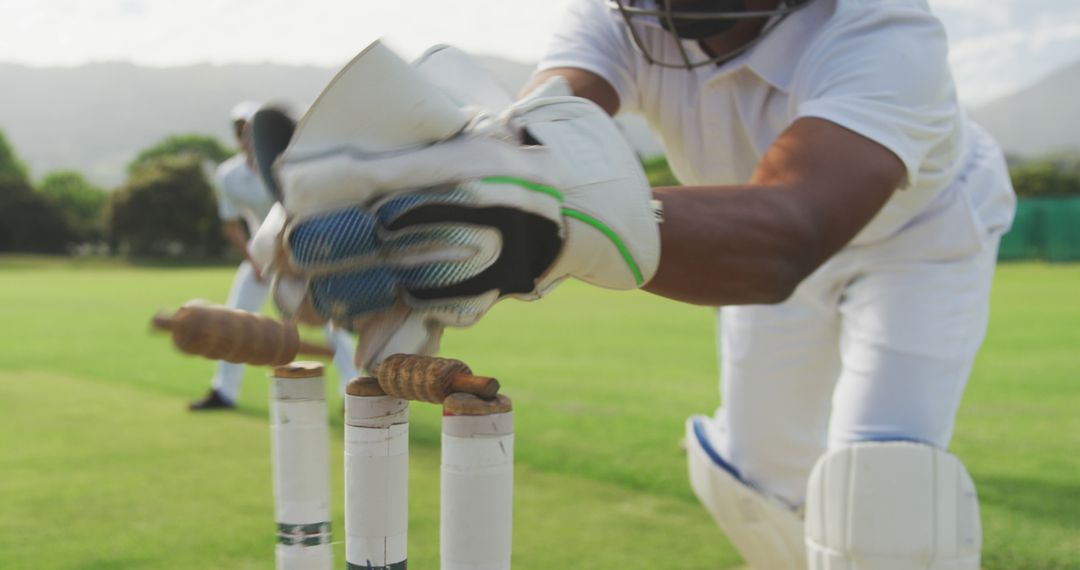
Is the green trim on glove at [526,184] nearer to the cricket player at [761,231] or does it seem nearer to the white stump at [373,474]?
the cricket player at [761,231]

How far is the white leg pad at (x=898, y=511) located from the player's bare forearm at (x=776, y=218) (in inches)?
20.2

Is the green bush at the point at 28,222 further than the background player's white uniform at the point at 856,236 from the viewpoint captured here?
Yes

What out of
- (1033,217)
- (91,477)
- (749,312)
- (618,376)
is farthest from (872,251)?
(1033,217)

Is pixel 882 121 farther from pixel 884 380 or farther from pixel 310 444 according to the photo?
pixel 310 444

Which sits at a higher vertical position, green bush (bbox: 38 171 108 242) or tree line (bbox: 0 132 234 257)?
tree line (bbox: 0 132 234 257)

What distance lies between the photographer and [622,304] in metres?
11.6

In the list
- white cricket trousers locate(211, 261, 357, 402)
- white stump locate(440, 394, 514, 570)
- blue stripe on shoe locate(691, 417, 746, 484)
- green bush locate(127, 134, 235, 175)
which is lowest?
green bush locate(127, 134, 235, 175)

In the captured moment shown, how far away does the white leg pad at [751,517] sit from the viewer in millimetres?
Result: 2156

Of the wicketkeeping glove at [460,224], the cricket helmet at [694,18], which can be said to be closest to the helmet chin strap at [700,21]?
the cricket helmet at [694,18]

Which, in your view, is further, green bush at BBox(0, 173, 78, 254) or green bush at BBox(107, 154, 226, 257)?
green bush at BBox(107, 154, 226, 257)

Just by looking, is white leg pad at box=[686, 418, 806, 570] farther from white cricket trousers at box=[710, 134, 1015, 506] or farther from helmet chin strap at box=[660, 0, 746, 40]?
helmet chin strap at box=[660, 0, 746, 40]

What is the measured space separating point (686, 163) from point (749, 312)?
393 mm

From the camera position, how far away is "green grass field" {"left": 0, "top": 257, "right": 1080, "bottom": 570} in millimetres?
2625

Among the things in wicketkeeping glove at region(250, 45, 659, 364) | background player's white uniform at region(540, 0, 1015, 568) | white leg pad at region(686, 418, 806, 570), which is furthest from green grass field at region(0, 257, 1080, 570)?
wicketkeeping glove at region(250, 45, 659, 364)
